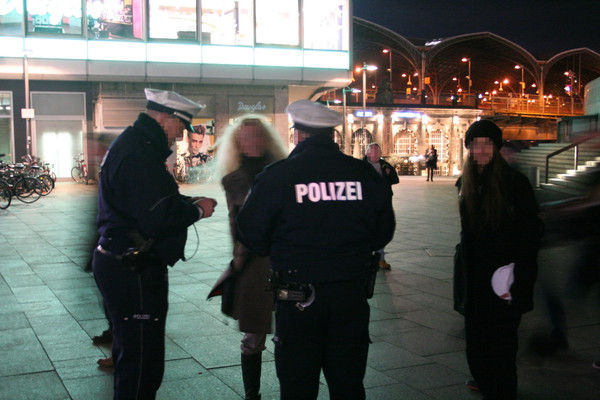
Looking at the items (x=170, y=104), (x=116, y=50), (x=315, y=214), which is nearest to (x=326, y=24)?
(x=116, y=50)

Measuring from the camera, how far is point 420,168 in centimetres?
4594

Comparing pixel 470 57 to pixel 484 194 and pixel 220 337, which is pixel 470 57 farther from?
pixel 484 194

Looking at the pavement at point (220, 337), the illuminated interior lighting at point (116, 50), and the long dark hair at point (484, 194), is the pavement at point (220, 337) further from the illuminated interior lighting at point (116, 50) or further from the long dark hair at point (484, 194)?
the illuminated interior lighting at point (116, 50)

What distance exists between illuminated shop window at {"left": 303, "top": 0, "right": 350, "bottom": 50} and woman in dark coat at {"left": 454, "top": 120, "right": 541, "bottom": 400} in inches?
1193

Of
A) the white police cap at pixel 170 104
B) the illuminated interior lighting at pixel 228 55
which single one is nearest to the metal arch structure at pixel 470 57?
the illuminated interior lighting at pixel 228 55

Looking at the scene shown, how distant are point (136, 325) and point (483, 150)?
2.37 meters

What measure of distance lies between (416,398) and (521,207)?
1.39 metres

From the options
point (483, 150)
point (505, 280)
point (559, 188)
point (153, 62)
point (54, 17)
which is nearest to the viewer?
point (505, 280)

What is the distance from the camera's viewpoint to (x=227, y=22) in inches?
1289

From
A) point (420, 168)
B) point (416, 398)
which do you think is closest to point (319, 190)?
point (416, 398)

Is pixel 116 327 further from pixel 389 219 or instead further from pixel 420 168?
pixel 420 168

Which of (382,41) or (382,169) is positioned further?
(382,41)

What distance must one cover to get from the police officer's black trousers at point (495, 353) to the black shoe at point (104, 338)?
2938mm

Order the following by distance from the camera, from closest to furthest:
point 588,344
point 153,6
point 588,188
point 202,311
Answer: point 588,188
point 588,344
point 202,311
point 153,6
